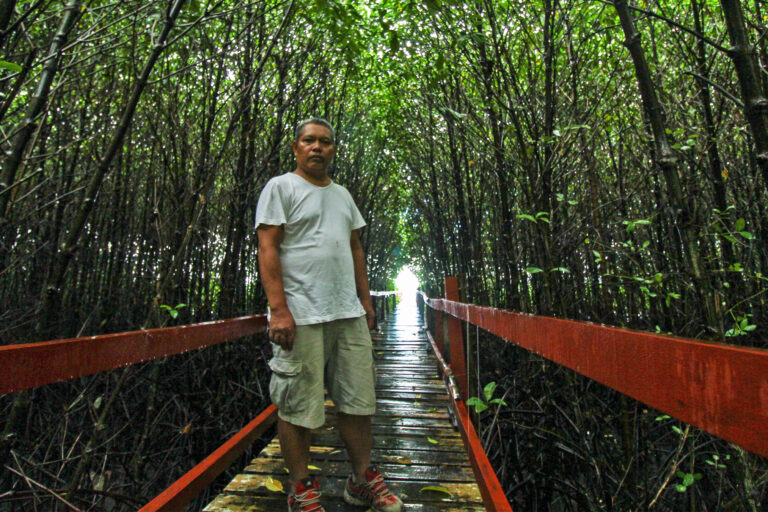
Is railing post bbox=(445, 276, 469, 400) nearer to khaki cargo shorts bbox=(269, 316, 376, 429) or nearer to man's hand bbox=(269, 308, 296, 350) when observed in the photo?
khaki cargo shorts bbox=(269, 316, 376, 429)

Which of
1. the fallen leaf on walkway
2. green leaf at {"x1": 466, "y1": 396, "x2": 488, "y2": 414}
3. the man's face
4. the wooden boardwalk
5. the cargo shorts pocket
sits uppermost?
the man's face

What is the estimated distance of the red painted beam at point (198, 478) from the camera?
138cm

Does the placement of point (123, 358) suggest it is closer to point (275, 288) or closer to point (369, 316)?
point (275, 288)

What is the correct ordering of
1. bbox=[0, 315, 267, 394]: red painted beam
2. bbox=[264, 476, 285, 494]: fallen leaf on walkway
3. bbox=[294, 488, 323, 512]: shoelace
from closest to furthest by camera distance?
bbox=[0, 315, 267, 394]: red painted beam < bbox=[294, 488, 323, 512]: shoelace < bbox=[264, 476, 285, 494]: fallen leaf on walkway

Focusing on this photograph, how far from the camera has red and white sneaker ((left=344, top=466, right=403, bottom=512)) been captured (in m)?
1.83

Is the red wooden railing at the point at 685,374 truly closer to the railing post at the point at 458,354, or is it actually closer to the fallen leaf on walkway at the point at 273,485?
the fallen leaf on walkway at the point at 273,485

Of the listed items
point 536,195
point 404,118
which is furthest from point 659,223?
point 404,118

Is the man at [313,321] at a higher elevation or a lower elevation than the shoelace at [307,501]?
higher

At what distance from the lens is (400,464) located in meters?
2.57

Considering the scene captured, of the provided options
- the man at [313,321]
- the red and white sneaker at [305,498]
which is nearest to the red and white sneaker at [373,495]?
the man at [313,321]

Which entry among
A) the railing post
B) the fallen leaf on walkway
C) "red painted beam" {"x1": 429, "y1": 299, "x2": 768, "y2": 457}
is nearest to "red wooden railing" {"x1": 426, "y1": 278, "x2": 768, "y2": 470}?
"red painted beam" {"x1": 429, "y1": 299, "x2": 768, "y2": 457}

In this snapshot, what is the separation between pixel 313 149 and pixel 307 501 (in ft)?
4.55

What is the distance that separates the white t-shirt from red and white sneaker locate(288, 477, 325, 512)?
1.98ft

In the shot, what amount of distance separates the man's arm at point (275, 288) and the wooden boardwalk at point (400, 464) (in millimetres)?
824
